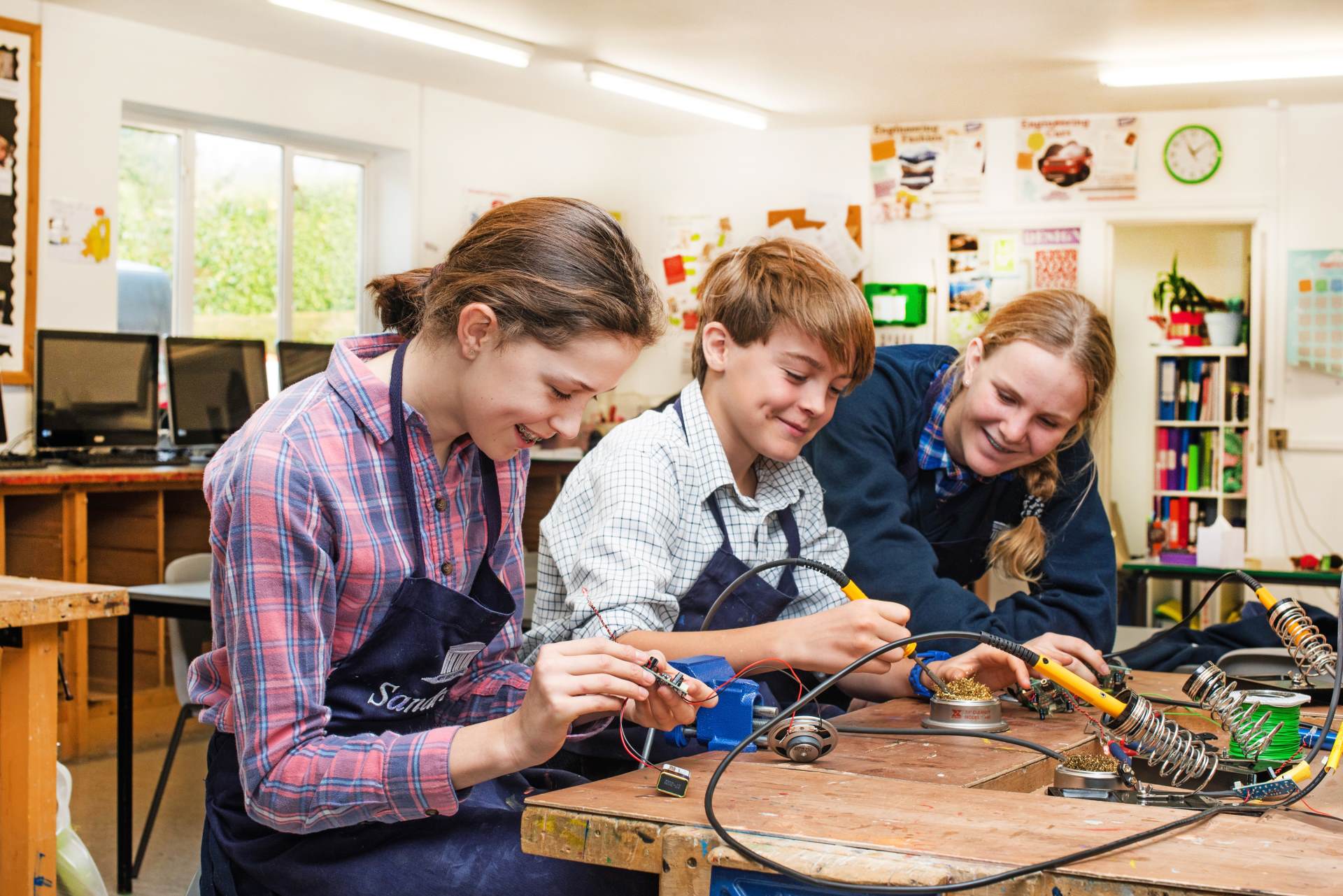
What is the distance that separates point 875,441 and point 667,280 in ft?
19.1

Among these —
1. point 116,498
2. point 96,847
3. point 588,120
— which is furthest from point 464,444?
point 588,120

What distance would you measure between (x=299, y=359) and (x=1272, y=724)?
472 centimetres

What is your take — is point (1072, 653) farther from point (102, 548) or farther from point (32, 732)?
point (102, 548)

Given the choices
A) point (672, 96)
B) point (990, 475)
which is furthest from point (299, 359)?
point (990, 475)

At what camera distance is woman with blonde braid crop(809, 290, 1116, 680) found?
1.79 meters

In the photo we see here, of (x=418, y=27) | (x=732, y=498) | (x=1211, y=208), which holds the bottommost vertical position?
(x=732, y=498)

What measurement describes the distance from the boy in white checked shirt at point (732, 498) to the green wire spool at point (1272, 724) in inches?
10.2

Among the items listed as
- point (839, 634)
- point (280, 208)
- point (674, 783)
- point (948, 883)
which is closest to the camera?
point (948, 883)

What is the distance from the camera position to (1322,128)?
250 inches

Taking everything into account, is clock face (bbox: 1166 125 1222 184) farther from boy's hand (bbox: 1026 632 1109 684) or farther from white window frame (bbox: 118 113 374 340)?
boy's hand (bbox: 1026 632 1109 684)

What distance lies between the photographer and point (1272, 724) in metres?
1.25

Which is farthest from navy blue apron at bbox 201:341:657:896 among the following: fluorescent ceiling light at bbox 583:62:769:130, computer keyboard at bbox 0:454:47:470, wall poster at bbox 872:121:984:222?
wall poster at bbox 872:121:984:222

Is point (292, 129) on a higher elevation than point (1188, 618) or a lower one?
higher

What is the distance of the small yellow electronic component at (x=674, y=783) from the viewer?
3.17ft
